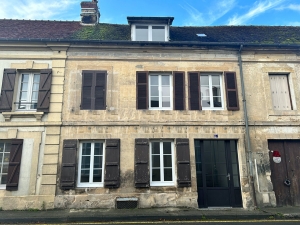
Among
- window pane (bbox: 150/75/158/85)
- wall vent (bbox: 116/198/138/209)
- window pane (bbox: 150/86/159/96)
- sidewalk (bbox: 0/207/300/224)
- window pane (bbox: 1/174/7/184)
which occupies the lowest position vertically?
sidewalk (bbox: 0/207/300/224)

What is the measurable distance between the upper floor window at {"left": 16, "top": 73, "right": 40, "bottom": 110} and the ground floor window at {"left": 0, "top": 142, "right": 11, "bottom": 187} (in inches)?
59.2

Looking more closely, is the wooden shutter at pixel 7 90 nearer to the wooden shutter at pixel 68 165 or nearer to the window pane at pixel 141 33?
the wooden shutter at pixel 68 165

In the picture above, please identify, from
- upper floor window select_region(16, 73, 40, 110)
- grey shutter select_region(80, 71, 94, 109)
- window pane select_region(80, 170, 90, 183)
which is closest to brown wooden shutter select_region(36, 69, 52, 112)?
upper floor window select_region(16, 73, 40, 110)

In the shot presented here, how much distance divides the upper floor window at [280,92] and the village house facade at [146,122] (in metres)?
0.05

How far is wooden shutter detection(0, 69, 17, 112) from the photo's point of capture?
856 centimetres

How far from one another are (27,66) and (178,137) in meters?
6.62

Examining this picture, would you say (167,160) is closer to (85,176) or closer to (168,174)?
(168,174)

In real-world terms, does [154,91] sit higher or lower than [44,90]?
higher

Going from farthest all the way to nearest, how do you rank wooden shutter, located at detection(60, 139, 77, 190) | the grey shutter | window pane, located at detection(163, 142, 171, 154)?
the grey shutter
window pane, located at detection(163, 142, 171, 154)
wooden shutter, located at detection(60, 139, 77, 190)

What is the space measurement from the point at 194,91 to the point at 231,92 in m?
1.50

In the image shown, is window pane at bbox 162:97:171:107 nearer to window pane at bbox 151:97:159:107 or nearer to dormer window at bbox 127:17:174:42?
window pane at bbox 151:97:159:107

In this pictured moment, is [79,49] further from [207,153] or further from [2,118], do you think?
[207,153]

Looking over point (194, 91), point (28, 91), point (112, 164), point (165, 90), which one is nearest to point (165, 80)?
point (165, 90)

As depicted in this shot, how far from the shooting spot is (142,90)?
9.14 meters
